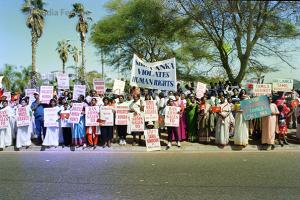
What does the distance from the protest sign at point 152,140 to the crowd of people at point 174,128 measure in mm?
400

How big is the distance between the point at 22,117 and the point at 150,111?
4192 millimetres

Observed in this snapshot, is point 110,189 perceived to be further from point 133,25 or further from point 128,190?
point 133,25

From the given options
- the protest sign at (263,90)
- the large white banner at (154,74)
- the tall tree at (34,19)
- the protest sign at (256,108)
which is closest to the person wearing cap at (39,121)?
the large white banner at (154,74)

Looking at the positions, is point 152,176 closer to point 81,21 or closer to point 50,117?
point 50,117

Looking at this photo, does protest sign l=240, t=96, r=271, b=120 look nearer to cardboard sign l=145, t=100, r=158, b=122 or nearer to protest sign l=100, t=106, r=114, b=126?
Result: cardboard sign l=145, t=100, r=158, b=122

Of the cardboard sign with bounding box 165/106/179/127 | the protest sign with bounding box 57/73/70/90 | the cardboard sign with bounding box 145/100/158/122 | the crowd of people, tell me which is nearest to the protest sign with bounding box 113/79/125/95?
the protest sign with bounding box 57/73/70/90

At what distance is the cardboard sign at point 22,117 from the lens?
1356 centimetres

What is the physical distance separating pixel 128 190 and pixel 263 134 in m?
7.17

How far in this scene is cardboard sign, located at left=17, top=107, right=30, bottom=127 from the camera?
44.5ft

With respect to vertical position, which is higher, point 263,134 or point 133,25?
point 133,25

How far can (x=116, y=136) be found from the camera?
14.3 metres

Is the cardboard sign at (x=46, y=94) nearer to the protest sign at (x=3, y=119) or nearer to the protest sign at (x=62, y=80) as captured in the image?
the protest sign at (x=3, y=119)

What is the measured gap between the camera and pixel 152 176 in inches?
330

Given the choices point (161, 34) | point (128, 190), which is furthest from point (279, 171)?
point (161, 34)
